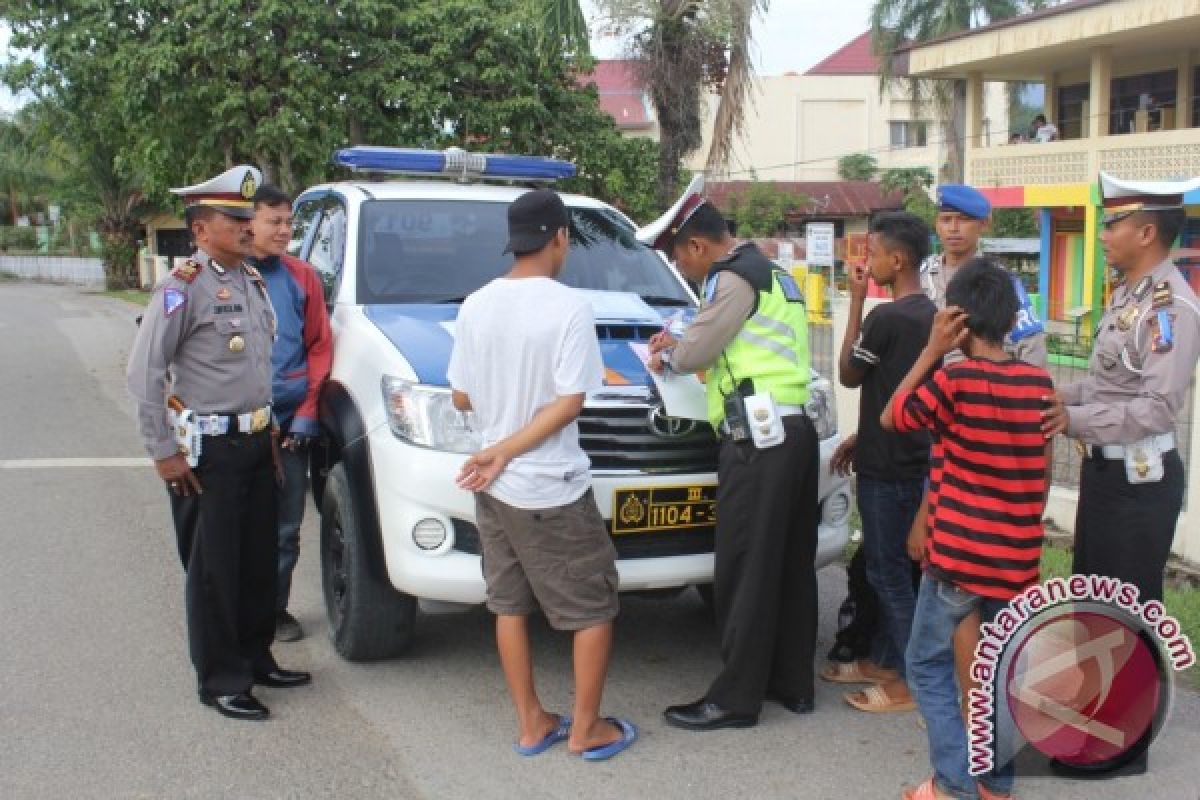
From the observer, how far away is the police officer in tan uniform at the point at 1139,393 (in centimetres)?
357

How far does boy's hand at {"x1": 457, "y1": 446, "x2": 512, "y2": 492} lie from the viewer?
3.69 m

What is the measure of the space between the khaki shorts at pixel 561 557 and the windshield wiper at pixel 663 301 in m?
Result: 1.86

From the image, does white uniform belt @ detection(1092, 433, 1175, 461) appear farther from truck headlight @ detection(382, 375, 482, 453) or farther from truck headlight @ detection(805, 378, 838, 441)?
truck headlight @ detection(382, 375, 482, 453)

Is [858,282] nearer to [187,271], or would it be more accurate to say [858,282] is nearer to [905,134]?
[187,271]

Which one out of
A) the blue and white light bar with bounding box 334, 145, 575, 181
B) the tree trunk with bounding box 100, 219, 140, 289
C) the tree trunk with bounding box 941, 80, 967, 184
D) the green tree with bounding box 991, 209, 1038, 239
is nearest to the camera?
the blue and white light bar with bounding box 334, 145, 575, 181

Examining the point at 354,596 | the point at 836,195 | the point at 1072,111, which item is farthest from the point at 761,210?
the point at 354,596

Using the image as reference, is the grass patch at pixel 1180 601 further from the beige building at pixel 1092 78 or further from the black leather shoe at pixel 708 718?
the beige building at pixel 1092 78

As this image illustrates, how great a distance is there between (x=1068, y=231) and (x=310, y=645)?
2159cm

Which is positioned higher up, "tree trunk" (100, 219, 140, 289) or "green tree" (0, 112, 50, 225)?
"green tree" (0, 112, 50, 225)

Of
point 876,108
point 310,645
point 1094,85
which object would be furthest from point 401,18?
point 876,108

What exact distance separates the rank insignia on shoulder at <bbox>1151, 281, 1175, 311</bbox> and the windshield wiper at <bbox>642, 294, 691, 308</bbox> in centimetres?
233

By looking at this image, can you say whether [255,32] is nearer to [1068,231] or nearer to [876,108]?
[1068,231]

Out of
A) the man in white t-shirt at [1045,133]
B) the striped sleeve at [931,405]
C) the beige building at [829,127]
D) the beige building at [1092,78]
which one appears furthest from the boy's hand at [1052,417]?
the beige building at [829,127]

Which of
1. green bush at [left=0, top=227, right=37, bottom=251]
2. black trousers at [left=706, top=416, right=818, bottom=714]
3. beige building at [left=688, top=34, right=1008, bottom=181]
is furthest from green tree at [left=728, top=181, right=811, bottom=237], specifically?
green bush at [left=0, top=227, right=37, bottom=251]
